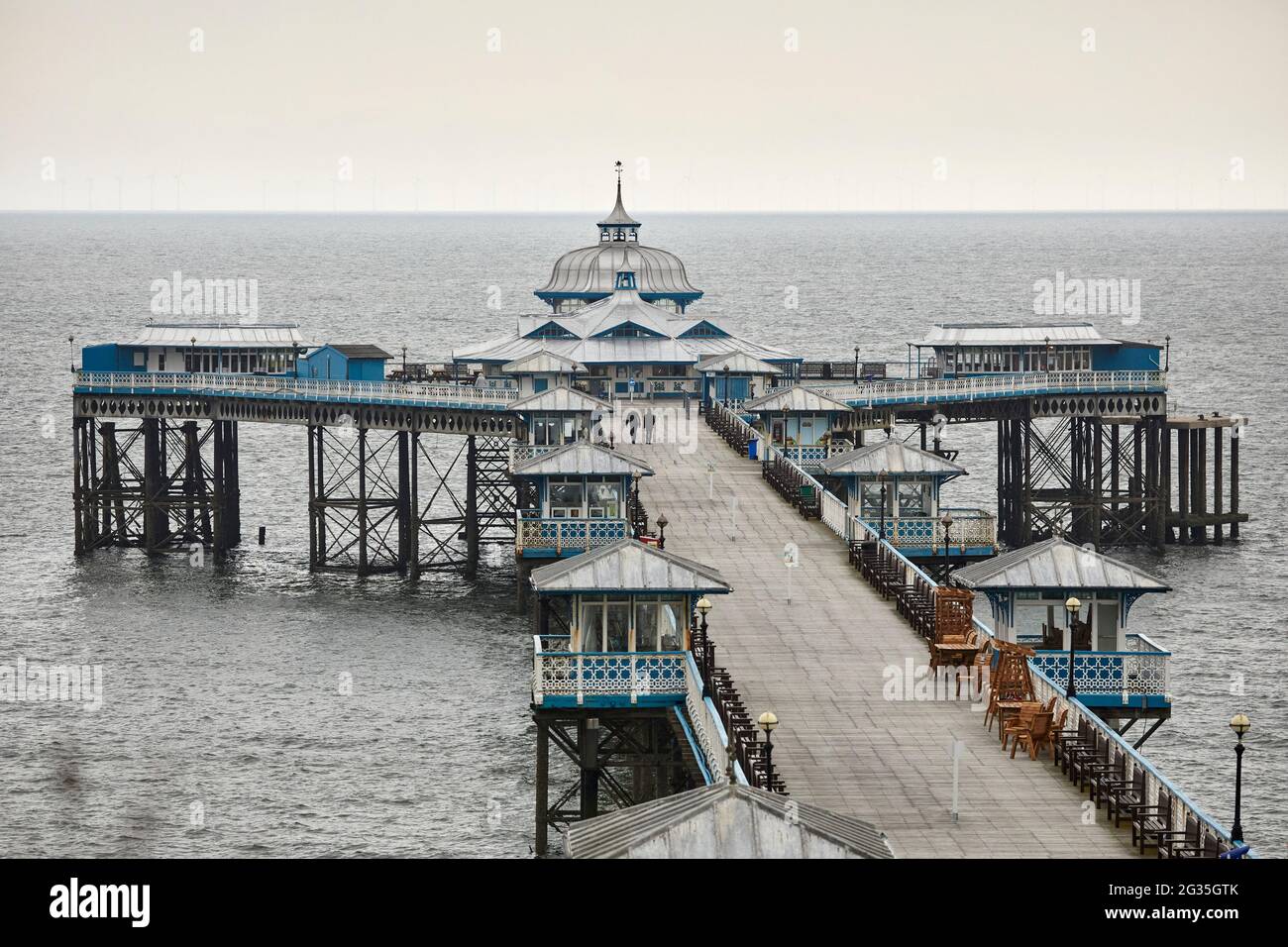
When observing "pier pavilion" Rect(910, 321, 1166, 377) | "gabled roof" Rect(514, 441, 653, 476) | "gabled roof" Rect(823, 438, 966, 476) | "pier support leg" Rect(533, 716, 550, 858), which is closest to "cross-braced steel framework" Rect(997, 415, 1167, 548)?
"pier pavilion" Rect(910, 321, 1166, 377)

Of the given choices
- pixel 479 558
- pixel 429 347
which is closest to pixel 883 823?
pixel 479 558

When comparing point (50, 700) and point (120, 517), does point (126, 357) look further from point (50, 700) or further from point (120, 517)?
point (50, 700)

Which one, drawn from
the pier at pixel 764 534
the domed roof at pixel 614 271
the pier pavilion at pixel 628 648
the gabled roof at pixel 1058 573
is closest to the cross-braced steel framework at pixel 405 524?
the pier at pixel 764 534

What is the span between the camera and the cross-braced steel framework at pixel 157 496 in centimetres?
8131

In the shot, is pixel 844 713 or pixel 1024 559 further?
pixel 1024 559

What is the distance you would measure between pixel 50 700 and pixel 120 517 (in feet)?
86.1

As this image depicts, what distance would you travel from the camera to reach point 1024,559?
38.9m

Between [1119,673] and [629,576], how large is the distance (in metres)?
8.29

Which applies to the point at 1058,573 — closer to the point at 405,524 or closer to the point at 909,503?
the point at 909,503

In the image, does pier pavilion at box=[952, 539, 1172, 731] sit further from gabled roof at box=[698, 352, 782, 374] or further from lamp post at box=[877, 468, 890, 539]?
gabled roof at box=[698, 352, 782, 374]

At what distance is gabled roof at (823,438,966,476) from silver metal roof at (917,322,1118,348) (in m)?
33.6

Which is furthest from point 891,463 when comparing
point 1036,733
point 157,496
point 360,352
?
point 157,496

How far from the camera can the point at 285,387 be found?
8212cm
